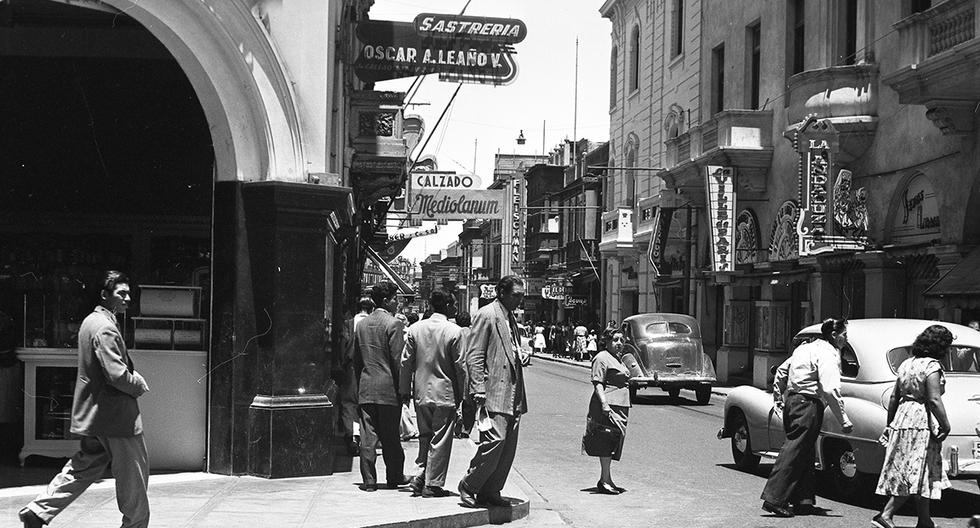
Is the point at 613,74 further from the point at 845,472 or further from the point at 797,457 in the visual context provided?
the point at 797,457

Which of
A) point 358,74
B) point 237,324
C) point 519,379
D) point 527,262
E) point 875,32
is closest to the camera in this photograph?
point 519,379

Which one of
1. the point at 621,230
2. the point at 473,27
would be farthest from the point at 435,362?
the point at 621,230

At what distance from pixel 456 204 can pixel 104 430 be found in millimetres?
15669

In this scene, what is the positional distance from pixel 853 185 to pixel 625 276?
2249 cm

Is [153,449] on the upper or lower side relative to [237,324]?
lower

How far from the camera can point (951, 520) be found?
33.5 feet

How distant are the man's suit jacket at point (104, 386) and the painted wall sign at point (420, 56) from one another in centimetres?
705

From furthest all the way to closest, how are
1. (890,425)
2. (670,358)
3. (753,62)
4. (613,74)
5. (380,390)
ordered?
(613,74) < (753,62) < (670,358) < (380,390) < (890,425)

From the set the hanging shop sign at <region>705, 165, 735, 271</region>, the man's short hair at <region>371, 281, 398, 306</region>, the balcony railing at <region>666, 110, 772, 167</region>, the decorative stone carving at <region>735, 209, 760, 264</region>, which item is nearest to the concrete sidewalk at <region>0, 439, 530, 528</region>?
the man's short hair at <region>371, 281, 398, 306</region>

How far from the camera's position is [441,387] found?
403 inches

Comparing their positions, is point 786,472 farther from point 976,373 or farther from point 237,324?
point 237,324

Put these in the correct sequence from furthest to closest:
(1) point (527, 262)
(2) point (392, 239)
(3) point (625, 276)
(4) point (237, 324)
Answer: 1. (1) point (527, 262)
2. (3) point (625, 276)
3. (2) point (392, 239)
4. (4) point (237, 324)

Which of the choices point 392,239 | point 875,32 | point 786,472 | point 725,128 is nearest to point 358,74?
point 786,472

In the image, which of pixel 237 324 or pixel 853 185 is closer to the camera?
pixel 237 324
